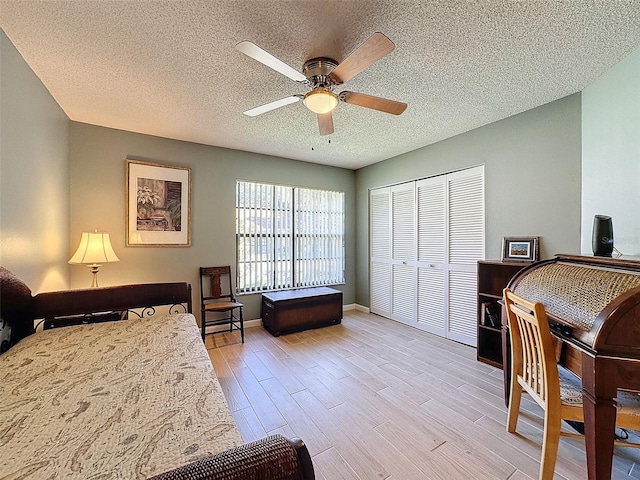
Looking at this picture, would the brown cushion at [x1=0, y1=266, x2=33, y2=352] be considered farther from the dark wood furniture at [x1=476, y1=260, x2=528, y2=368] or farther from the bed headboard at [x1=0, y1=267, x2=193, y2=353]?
the dark wood furniture at [x1=476, y1=260, x2=528, y2=368]

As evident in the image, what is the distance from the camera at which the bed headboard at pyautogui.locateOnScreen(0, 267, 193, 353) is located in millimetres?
1710

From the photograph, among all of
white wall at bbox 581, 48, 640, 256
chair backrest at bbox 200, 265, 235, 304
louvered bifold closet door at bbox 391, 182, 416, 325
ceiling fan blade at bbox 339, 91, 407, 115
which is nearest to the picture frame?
chair backrest at bbox 200, 265, 235, 304

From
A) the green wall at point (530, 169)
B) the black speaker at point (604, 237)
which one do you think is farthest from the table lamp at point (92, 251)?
the black speaker at point (604, 237)

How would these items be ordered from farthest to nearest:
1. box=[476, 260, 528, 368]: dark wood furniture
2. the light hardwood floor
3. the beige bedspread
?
box=[476, 260, 528, 368]: dark wood furniture < the light hardwood floor < the beige bedspread

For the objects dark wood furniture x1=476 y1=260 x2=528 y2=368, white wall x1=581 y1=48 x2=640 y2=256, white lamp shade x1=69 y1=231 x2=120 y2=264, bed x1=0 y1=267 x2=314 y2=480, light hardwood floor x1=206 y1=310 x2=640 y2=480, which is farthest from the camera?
dark wood furniture x1=476 y1=260 x2=528 y2=368

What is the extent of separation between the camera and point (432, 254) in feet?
12.8

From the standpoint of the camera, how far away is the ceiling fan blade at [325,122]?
220 cm

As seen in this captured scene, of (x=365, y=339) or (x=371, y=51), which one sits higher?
(x=371, y=51)

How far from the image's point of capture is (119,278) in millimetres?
3375

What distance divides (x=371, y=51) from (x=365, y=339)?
318 centimetres

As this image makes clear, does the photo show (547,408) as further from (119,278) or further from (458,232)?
(119,278)

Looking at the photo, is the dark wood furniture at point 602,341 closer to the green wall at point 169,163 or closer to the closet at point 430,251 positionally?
the closet at point 430,251

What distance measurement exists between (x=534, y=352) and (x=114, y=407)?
2046 millimetres

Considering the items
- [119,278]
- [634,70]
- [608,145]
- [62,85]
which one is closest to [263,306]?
[119,278]
